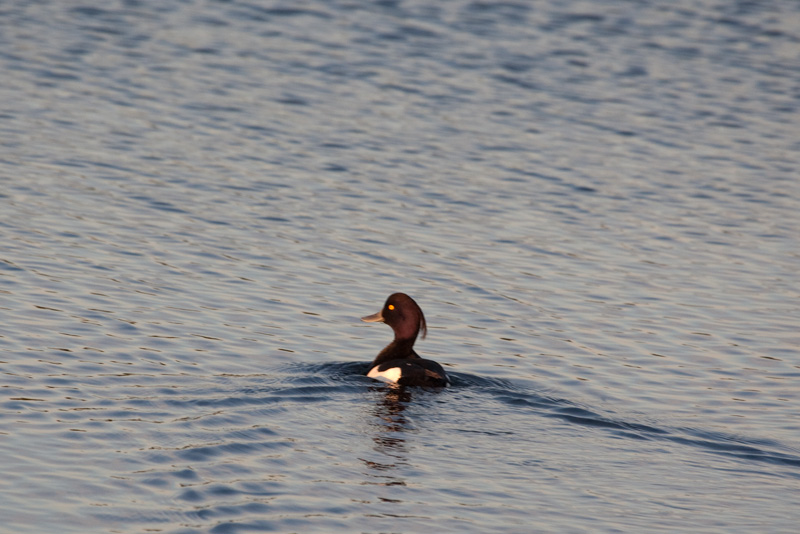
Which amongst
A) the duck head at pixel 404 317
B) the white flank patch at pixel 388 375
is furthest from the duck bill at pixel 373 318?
the white flank patch at pixel 388 375

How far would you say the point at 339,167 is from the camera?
57.3ft

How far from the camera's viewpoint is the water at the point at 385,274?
26.3 ft

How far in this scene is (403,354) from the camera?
1097cm

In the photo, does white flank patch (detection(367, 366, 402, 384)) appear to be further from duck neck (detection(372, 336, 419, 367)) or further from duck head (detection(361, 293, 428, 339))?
duck head (detection(361, 293, 428, 339))

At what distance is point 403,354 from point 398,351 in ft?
0.18

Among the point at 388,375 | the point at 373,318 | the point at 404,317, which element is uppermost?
the point at 404,317

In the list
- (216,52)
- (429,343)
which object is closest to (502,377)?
(429,343)

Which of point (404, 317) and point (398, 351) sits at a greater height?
point (404, 317)

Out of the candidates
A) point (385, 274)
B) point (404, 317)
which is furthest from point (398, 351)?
point (385, 274)

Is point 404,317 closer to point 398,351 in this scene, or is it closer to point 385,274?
point 398,351

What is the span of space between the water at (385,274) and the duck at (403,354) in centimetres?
19

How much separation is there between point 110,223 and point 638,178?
832 cm

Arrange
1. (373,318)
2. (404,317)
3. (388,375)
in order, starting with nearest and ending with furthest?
1. (388,375)
2. (404,317)
3. (373,318)

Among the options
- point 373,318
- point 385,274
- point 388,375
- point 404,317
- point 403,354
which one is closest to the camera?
point 388,375
